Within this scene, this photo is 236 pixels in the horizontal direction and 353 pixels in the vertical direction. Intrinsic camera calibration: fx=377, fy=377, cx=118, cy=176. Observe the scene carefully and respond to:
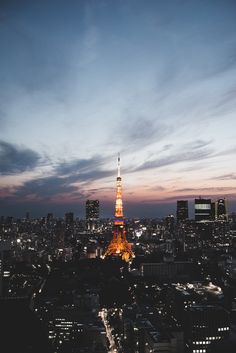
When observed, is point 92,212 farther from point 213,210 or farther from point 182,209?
point 213,210

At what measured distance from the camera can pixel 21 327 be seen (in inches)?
370

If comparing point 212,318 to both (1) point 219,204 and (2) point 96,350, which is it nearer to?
(2) point 96,350

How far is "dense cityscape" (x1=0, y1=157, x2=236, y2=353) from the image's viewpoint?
8.50 meters

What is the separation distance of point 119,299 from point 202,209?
78.6 ft

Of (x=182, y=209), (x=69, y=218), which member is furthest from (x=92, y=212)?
(x=182, y=209)

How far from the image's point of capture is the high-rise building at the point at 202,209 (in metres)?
35.0

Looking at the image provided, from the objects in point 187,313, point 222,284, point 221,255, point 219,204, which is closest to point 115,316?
point 187,313

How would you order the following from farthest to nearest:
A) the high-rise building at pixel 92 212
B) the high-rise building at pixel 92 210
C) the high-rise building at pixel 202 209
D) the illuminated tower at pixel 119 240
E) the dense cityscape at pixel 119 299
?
the high-rise building at pixel 92 210
the high-rise building at pixel 92 212
the high-rise building at pixel 202 209
the illuminated tower at pixel 119 240
the dense cityscape at pixel 119 299

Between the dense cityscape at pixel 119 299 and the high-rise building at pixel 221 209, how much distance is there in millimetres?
10733

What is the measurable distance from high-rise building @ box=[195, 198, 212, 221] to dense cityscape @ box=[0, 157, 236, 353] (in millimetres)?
7213

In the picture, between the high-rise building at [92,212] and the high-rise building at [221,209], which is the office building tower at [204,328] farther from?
the high-rise building at [92,212]

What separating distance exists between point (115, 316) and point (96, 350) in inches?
116

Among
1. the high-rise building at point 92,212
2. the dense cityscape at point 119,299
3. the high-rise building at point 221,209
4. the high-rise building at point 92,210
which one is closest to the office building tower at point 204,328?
the dense cityscape at point 119,299

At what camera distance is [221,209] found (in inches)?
1512
